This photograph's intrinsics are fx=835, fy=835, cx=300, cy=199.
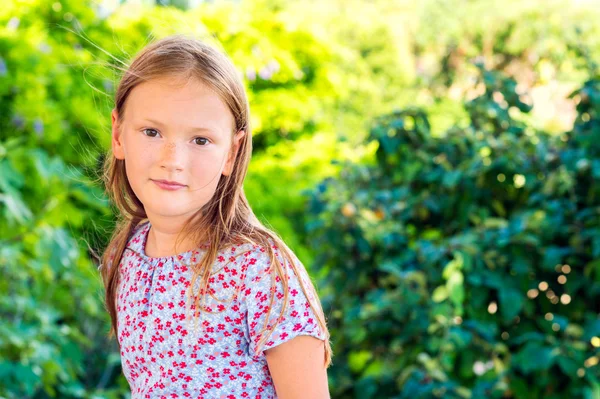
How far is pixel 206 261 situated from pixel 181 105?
0.22m

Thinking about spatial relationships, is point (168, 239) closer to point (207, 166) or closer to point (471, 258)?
point (207, 166)

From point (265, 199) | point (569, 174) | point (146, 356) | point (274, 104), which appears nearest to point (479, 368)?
point (569, 174)

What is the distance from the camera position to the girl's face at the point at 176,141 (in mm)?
1151

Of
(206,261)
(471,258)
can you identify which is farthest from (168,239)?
(471,258)

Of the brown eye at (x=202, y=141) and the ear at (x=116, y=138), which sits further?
the ear at (x=116, y=138)

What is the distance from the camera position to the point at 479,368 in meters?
2.65

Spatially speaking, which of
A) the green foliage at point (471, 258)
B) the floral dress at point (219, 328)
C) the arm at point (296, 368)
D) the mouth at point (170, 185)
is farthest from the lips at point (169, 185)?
the green foliage at point (471, 258)

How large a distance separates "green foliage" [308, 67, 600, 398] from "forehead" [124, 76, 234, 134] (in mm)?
1538

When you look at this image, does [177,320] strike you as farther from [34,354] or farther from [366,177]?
[366,177]

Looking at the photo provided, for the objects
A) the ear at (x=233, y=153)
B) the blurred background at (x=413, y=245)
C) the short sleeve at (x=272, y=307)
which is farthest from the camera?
the blurred background at (x=413, y=245)

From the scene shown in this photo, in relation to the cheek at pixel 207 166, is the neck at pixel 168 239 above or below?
→ below

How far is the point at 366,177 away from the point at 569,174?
77 cm

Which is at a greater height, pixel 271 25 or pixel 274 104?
pixel 271 25

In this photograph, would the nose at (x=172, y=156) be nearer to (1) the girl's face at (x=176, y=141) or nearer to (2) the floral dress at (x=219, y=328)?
(1) the girl's face at (x=176, y=141)
